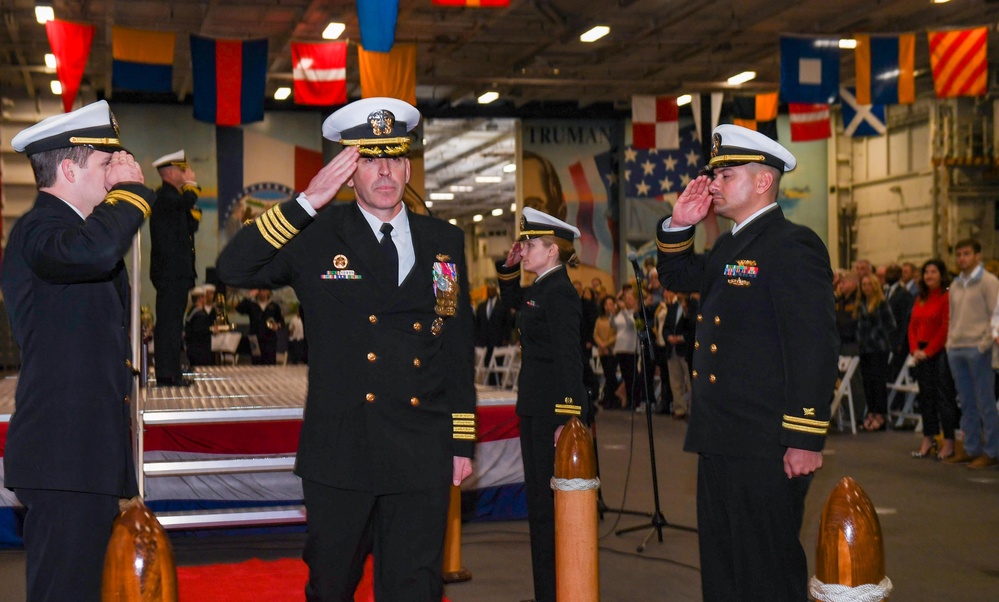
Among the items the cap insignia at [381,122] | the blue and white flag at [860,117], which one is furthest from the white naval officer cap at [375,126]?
the blue and white flag at [860,117]

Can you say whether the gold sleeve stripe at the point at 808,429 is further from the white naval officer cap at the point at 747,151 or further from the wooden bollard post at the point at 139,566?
the wooden bollard post at the point at 139,566

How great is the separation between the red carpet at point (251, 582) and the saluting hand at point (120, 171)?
8.11 feet

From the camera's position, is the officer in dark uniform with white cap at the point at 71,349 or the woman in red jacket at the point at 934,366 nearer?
the officer in dark uniform with white cap at the point at 71,349

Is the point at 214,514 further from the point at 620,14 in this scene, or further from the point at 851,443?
the point at 620,14

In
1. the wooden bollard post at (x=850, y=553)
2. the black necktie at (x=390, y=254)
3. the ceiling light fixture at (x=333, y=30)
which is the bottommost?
the wooden bollard post at (x=850, y=553)

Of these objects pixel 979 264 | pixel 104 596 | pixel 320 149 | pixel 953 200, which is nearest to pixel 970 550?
pixel 979 264

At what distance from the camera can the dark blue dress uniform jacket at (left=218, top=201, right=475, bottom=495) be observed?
2.97 m

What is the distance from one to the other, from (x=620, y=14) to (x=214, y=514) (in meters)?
12.5

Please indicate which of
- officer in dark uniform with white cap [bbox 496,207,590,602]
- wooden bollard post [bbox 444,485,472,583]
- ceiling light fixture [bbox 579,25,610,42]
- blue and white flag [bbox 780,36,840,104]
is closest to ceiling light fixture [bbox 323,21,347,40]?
ceiling light fixture [bbox 579,25,610,42]

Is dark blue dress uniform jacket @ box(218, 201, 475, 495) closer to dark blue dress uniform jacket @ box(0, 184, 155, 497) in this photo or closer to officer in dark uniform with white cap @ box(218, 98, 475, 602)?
officer in dark uniform with white cap @ box(218, 98, 475, 602)

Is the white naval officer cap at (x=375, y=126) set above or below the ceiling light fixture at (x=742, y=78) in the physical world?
below

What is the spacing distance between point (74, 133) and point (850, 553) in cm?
228

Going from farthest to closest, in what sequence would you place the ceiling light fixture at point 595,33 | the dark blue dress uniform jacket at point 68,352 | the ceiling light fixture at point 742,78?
the ceiling light fixture at point 742,78 < the ceiling light fixture at point 595,33 < the dark blue dress uniform jacket at point 68,352

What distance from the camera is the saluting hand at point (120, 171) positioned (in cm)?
297
